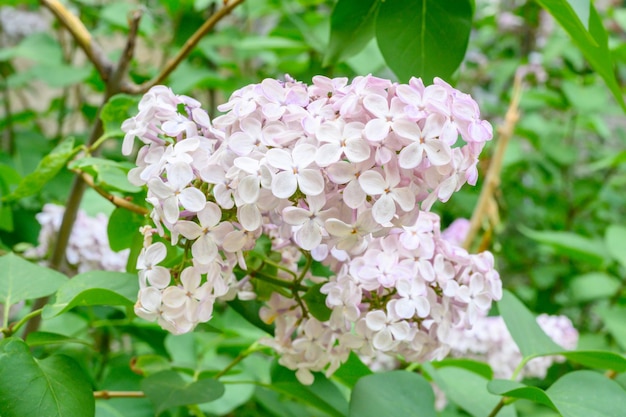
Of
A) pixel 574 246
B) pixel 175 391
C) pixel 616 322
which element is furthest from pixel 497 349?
pixel 175 391

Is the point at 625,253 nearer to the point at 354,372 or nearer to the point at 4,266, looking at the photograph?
the point at 354,372

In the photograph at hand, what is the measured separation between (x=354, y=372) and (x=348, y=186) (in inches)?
7.6

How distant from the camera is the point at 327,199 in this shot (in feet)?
1.18

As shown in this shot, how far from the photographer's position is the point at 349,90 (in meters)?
0.37

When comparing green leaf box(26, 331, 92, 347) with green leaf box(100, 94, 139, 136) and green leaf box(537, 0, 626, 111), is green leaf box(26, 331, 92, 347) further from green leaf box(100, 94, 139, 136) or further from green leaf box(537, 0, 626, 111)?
green leaf box(537, 0, 626, 111)

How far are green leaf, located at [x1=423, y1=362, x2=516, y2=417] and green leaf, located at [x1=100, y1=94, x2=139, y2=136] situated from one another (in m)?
0.30

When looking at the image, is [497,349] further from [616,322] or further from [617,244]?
[617,244]

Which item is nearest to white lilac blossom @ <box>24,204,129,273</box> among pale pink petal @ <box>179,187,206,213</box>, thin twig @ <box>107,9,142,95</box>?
thin twig @ <box>107,9,142,95</box>

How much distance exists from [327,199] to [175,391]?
20 centimetres

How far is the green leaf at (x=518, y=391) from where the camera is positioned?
1.36 ft

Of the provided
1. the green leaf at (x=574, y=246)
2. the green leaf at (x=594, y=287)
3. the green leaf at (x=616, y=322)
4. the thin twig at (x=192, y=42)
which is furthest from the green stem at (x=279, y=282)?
the green leaf at (x=594, y=287)

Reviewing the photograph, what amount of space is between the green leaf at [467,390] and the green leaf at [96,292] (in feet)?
0.78

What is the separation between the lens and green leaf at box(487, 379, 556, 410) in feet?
1.36

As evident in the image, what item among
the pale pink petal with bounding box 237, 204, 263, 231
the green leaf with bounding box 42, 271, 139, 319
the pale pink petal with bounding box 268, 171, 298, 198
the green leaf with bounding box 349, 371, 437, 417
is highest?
the pale pink petal with bounding box 268, 171, 298, 198
